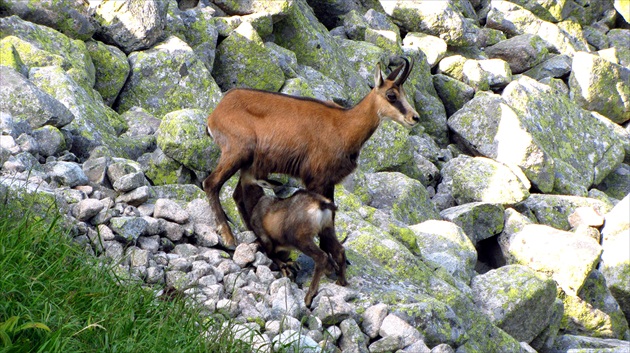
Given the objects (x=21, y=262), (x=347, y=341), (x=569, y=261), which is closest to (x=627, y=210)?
Answer: (x=569, y=261)

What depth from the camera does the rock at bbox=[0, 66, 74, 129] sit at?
830 centimetres

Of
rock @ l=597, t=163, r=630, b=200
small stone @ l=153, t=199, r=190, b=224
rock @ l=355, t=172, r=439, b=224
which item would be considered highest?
small stone @ l=153, t=199, r=190, b=224

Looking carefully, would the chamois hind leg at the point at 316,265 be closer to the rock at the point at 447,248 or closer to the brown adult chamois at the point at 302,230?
the brown adult chamois at the point at 302,230

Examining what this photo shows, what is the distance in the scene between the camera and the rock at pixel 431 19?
60.1 ft

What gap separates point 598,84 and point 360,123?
43.3 feet

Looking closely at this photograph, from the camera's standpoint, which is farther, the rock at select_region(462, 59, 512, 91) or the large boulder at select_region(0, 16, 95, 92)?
the rock at select_region(462, 59, 512, 91)

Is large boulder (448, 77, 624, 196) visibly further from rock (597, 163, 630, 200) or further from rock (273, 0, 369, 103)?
rock (273, 0, 369, 103)

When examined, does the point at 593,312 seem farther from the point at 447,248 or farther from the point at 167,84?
the point at 167,84

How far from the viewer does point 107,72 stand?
1127 centimetres

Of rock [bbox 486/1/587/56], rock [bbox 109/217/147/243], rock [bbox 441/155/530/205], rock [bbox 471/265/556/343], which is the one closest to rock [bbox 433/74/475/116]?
rock [bbox 441/155/530/205]

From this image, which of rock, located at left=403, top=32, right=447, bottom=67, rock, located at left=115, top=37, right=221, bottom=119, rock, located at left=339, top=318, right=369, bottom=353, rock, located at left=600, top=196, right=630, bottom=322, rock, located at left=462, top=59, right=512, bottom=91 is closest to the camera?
rock, located at left=339, top=318, right=369, bottom=353

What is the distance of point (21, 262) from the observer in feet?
18.0

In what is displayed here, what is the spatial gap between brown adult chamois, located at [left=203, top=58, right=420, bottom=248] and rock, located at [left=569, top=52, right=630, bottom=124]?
12.7 metres

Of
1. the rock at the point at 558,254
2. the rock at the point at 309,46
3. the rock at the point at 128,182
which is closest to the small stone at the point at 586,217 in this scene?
the rock at the point at 558,254
